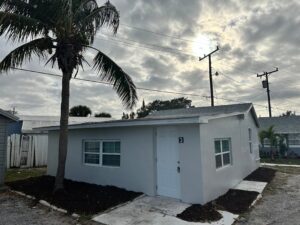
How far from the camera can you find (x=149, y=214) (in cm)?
764

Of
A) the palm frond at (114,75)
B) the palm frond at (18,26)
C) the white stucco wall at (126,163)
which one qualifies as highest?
the palm frond at (18,26)

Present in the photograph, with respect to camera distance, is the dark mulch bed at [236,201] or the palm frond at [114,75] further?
the palm frond at [114,75]

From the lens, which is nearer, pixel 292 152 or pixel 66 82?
pixel 66 82

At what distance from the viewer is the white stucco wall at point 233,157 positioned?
8.71 m

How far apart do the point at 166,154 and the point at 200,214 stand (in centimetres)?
244

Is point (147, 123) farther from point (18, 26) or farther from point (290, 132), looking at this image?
point (290, 132)

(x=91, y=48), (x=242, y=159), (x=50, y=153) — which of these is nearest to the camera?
(x=91, y=48)

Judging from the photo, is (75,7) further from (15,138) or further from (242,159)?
(15,138)

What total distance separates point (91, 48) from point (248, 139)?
938 cm

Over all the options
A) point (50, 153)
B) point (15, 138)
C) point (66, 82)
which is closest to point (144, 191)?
point (66, 82)

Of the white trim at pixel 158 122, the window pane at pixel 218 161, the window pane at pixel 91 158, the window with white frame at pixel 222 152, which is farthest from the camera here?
the window pane at pixel 91 158

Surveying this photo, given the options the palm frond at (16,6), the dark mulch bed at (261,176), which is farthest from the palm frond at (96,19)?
the dark mulch bed at (261,176)

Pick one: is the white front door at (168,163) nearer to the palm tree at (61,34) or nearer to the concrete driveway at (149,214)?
the concrete driveway at (149,214)

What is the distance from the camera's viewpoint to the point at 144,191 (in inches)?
381
